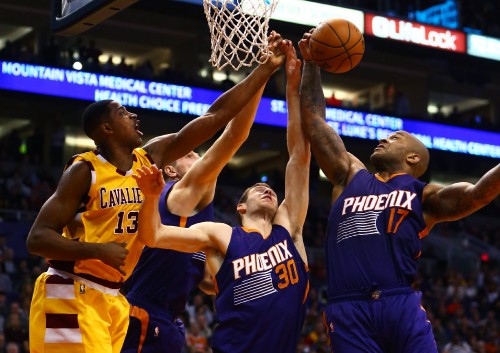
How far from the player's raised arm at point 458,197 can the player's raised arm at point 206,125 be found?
1215 mm

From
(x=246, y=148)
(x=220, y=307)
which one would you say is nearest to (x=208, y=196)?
(x=220, y=307)

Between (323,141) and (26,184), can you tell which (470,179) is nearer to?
(26,184)

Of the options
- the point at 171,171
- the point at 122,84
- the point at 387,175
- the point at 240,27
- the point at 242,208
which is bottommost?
the point at 242,208

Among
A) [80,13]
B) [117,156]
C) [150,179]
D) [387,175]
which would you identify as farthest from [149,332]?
[80,13]

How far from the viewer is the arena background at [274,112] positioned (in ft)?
54.9

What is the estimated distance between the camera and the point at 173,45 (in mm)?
24984

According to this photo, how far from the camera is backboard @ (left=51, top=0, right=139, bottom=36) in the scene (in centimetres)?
570

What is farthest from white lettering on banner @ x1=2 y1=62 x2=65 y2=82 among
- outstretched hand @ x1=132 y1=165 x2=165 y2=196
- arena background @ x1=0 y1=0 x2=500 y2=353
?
outstretched hand @ x1=132 y1=165 x2=165 y2=196

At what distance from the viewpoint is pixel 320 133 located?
5645 millimetres

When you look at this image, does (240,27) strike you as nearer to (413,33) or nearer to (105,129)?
(105,129)

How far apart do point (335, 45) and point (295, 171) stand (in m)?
0.84

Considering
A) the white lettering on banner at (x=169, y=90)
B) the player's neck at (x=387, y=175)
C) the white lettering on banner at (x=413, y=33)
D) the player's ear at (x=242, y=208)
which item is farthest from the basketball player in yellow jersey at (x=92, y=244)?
the white lettering on banner at (x=413, y=33)

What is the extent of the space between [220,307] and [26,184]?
14.4m

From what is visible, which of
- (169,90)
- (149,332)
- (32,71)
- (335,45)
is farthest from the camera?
(169,90)
